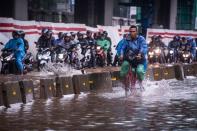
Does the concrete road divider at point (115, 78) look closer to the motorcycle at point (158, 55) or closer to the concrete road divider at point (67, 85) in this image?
the concrete road divider at point (67, 85)

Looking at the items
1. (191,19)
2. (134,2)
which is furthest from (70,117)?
(191,19)

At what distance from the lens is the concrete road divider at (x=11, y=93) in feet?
46.1

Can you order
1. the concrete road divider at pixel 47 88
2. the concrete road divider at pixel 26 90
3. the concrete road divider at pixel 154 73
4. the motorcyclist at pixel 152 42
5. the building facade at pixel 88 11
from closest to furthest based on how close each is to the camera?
the concrete road divider at pixel 26 90 → the concrete road divider at pixel 47 88 → the concrete road divider at pixel 154 73 → the building facade at pixel 88 11 → the motorcyclist at pixel 152 42

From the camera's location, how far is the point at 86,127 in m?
10.9

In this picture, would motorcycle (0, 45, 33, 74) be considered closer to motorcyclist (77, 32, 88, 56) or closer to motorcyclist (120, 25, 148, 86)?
motorcyclist (77, 32, 88, 56)

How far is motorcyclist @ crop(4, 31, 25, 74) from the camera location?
73.4ft

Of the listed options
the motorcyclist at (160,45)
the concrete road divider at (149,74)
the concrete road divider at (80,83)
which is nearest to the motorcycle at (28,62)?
the concrete road divider at (149,74)

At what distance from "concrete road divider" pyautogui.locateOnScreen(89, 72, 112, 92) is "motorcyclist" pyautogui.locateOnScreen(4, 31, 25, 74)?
14.3ft

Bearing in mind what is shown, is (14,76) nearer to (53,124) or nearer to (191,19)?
(53,124)

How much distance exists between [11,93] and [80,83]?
3.66 m

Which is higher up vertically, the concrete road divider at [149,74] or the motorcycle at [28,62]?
the motorcycle at [28,62]

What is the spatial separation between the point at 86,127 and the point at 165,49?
24.7 meters

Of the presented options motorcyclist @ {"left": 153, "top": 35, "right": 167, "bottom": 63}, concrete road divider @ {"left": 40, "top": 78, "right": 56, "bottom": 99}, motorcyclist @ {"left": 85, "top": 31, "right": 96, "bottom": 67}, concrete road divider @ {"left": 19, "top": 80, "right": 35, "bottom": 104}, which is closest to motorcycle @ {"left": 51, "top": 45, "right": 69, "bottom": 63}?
motorcyclist @ {"left": 85, "top": 31, "right": 96, "bottom": 67}

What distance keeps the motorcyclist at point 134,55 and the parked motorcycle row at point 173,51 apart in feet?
53.5
